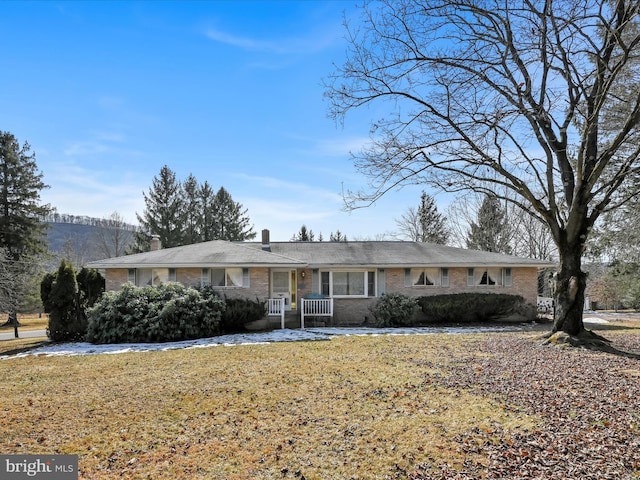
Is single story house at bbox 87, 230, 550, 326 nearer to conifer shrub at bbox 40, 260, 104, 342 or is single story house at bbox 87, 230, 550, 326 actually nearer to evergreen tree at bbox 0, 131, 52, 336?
conifer shrub at bbox 40, 260, 104, 342

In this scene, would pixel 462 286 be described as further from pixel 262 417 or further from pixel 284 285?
pixel 262 417

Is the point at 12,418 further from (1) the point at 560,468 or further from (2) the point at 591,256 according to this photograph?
(2) the point at 591,256

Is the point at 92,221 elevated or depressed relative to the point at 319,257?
elevated

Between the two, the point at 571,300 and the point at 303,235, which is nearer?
the point at 571,300

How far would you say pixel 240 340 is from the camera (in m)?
13.0

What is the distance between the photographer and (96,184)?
2164 centimetres

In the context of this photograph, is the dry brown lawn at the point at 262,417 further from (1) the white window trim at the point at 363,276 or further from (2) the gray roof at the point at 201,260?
(1) the white window trim at the point at 363,276

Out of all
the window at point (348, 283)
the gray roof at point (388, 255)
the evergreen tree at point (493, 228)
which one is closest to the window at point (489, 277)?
the gray roof at point (388, 255)

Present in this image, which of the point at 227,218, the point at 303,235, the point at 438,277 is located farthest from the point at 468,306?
the point at 227,218

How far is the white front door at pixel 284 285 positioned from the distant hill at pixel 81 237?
27.8 meters

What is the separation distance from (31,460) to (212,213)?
38148 mm

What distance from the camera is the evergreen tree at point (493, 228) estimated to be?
103 feet

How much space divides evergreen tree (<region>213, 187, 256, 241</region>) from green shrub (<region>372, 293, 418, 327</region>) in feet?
88.9

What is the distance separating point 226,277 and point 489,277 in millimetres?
12025
